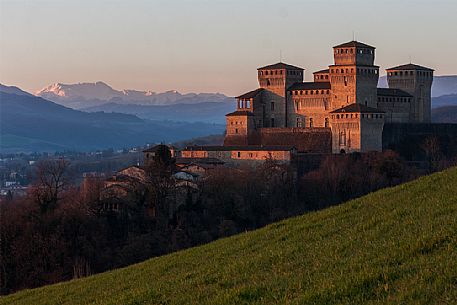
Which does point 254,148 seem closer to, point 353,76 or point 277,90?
point 277,90

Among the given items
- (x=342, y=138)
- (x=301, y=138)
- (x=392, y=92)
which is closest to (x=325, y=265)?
(x=342, y=138)

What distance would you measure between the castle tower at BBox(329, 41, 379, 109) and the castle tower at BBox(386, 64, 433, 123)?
521cm

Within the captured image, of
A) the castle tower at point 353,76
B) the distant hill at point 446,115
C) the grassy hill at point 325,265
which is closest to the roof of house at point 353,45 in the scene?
the castle tower at point 353,76

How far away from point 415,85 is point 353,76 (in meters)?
8.30

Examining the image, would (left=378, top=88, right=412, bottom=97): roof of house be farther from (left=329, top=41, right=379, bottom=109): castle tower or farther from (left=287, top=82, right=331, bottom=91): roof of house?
(left=287, top=82, right=331, bottom=91): roof of house

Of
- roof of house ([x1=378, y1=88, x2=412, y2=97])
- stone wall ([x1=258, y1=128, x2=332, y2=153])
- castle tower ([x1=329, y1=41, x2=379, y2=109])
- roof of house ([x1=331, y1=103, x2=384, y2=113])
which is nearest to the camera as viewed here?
roof of house ([x1=331, y1=103, x2=384, y2=113])

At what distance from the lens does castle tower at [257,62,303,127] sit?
75812mm

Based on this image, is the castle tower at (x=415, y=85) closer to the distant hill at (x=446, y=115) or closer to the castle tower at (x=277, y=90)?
the castle tower at (x=277, y=90)

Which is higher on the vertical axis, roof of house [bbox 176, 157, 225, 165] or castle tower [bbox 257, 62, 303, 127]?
castle tower [bbox 257, 62, 303, 127]

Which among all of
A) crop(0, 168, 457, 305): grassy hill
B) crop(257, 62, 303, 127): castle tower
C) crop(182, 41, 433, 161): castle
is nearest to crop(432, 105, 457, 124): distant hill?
crop(182, 41, 433, 161): castle

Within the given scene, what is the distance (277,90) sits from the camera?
2997 inches

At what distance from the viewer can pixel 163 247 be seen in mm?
47188

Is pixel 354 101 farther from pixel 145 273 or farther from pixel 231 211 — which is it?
pixel 145 273

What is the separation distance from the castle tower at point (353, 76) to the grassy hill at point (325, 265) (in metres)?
52.2
